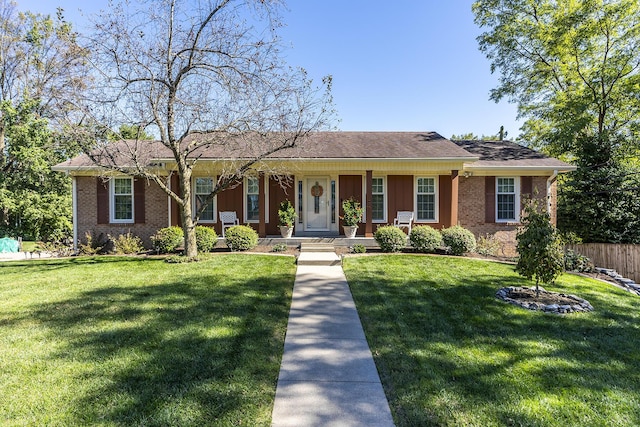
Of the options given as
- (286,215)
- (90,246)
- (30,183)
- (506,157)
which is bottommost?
(90,246)

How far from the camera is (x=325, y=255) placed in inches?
372

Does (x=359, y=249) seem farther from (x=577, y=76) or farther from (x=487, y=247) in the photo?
(x=577, y=76)

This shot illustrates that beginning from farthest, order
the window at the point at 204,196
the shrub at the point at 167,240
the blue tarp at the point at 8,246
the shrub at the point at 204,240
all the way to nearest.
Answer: the blue tarp at the point at 8,246
the window at the point at 204,196
the shrub at the point at 167,240
the shrub at the point at 204,240

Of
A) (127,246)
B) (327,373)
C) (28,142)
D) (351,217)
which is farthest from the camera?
(28,142)

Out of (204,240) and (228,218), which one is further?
(228,218)

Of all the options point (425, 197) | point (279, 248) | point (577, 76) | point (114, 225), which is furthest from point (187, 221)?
point (577, 76)

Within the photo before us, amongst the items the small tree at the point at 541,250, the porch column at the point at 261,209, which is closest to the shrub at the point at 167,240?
the porch column at the point at 261,209

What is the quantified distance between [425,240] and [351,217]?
2.84 metres

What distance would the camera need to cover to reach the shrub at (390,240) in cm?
1037

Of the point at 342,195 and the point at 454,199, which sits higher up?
the point at 342,195

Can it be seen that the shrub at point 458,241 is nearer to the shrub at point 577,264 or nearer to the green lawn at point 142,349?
the shrub at point 577,264

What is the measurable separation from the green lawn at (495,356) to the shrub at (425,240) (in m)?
3.38

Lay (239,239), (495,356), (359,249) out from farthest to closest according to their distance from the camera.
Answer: (239,239) < (359,249) < (495,356)

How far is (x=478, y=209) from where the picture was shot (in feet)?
42.8
